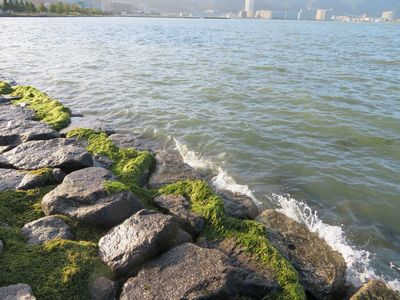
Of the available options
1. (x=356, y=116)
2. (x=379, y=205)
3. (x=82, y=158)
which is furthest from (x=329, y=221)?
(x=356, y=116)

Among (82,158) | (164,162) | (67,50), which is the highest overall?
(82,158)

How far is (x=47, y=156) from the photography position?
8055 millimetres

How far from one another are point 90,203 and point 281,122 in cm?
963

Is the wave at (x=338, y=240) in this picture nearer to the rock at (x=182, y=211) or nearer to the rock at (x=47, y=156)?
the rock at (x=182, y=211)

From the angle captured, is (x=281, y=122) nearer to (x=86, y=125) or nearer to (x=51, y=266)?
(x=86, y=125)

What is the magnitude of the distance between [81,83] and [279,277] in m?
18.1

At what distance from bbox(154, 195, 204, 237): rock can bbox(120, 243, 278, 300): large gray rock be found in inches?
34.9

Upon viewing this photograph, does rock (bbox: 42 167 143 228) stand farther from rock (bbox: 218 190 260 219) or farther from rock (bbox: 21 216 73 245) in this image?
rock (bbox: 218 190 260 219)

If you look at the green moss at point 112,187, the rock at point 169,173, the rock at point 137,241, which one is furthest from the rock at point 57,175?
the rock at point 137,241

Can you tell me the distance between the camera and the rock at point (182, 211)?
239 inches

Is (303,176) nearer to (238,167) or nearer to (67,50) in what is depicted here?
(238,167)

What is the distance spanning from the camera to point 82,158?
786 cm

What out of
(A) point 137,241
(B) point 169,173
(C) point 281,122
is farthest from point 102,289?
(C) point 281,122

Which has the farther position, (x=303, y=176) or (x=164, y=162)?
(x=303, y=176)
